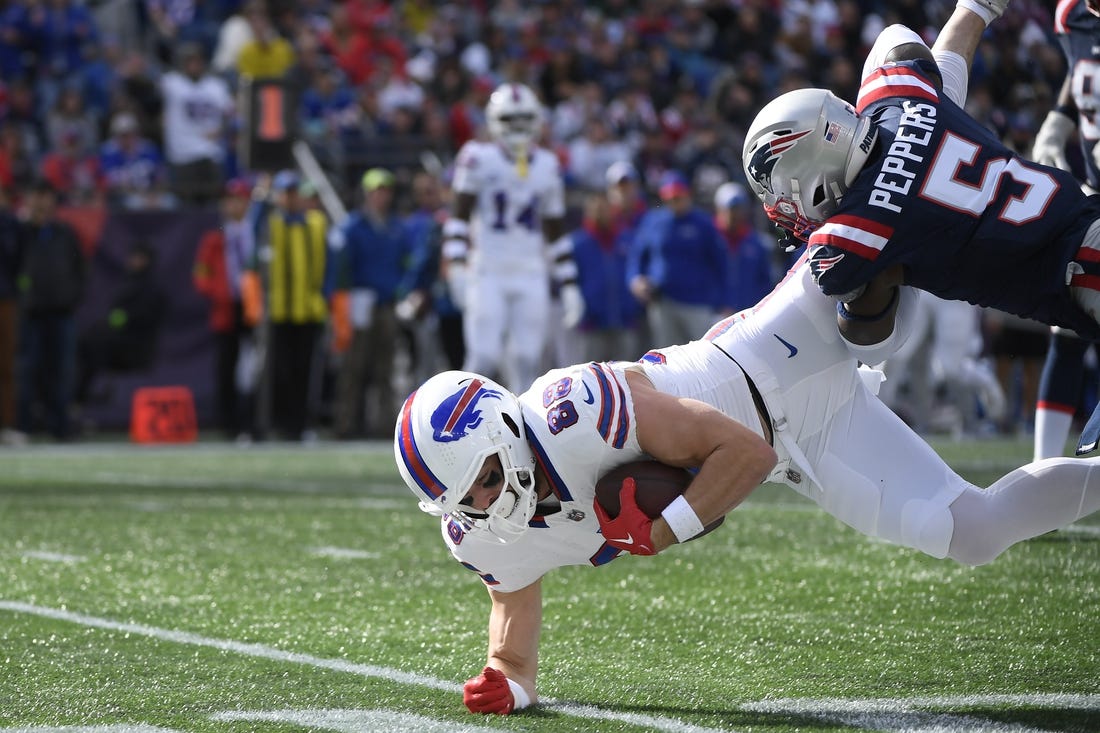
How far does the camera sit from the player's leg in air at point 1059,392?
4.99 m

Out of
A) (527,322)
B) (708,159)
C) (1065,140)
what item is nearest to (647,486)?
(1065,140)

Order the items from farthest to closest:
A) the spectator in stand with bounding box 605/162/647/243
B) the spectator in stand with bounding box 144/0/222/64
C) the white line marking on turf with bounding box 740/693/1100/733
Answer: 1. the spectator in stand with bounding box 144/0/222/64
2. the spectator in stand with bounding box 605/162/647/243
3. the white line marking on turf with bounding box 740/693/1100/733

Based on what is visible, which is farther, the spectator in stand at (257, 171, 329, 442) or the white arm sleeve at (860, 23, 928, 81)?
the spectator in stand at (257, 171, 329, 442)

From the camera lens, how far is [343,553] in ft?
16.5

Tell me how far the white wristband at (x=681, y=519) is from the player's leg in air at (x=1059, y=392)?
248cm

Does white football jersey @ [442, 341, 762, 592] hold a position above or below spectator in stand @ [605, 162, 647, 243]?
below

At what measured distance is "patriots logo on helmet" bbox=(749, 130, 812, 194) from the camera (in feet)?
10.1

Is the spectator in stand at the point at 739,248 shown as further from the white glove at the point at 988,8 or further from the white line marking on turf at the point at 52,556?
the white glove at the point at 988,8

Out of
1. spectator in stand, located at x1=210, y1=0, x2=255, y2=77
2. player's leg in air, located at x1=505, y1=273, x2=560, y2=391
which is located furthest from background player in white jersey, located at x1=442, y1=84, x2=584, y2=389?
spectator in stand, located at x1=210, y1=0, x2=255, y2=77

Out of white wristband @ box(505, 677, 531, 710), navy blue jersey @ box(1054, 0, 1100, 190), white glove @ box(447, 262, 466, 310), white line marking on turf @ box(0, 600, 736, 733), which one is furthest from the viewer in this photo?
white glove @ box(447, 262, 466, 310)

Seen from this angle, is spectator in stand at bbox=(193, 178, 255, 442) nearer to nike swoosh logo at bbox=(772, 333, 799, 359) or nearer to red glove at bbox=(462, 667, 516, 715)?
nike swoosh logo at bbox=(772, 333, 799, 359)

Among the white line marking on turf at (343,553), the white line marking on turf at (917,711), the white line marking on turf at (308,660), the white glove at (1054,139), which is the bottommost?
the white line marking on turf at (343,553)

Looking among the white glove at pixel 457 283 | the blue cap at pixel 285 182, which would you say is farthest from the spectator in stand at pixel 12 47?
the white glove at pixel 457 283

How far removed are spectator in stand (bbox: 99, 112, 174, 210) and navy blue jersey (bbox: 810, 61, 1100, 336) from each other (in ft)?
30.0
